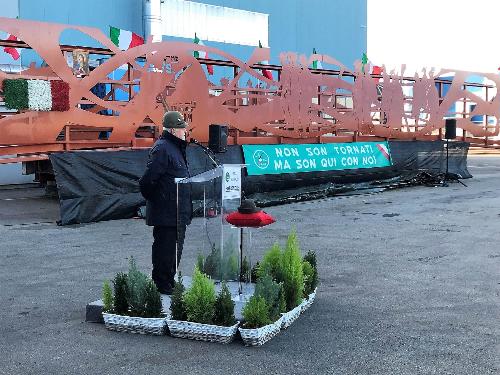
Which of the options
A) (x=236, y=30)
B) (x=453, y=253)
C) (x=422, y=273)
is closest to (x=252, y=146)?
(x=453, y=253)

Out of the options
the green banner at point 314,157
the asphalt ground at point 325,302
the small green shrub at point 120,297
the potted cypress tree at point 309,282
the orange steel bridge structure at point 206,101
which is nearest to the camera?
the asphalt ground at point 325,302

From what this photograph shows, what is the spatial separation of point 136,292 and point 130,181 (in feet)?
26.2

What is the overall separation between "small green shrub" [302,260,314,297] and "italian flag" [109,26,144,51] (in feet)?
39.1

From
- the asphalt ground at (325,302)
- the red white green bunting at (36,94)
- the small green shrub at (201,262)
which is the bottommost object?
the asphalt ground at (325,302)

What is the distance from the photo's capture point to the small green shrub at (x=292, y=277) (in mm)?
6328

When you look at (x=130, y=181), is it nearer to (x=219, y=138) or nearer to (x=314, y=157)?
(x=219, y=138)

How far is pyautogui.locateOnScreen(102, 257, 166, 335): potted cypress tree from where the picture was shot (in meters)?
6.00

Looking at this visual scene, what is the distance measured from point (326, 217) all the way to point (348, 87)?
609cm

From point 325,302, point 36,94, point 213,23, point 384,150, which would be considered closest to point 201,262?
point 325,302

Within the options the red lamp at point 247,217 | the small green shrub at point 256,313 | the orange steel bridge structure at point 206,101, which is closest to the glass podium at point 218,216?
the red lamp at point 247,217

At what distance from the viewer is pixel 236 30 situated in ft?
110

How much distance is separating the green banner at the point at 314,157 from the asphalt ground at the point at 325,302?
112 inches

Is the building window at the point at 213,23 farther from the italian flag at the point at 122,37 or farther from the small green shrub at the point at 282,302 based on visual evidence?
the small green shrub at the point at 282,302

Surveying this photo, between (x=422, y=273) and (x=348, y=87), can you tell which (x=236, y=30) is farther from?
(x=422, y=273)
